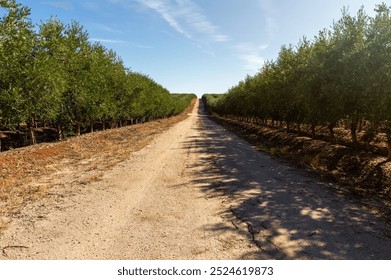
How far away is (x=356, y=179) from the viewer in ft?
47.3

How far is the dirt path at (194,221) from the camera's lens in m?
7.02

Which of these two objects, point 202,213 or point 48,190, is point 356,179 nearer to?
point 202,213

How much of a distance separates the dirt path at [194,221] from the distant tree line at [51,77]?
35.3 feet

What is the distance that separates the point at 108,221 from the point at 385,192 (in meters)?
11.5

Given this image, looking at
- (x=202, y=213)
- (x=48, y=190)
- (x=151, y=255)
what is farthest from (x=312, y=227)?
(x=48, y=190)

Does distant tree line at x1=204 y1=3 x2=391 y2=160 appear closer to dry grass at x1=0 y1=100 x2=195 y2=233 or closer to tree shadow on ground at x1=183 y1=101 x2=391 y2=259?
tree shadow on ground at x1=183 y1=101 x2=391 y2=259

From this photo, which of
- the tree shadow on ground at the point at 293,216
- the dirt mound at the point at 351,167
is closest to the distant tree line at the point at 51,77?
the tree shadow on ground at the point at 293,216

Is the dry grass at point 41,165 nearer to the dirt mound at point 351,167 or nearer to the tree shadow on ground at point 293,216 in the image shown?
the tree shadow on ground at point 293,216

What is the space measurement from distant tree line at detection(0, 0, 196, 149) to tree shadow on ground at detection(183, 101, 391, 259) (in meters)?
15.7

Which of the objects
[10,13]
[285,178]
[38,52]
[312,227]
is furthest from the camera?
[38,52]

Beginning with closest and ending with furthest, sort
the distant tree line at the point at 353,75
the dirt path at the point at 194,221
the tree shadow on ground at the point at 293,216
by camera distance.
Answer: the dirt path at the point at 194,221 < the tree shadow on ground at the point at 293,216 < the distant tree line at the point at 353,75

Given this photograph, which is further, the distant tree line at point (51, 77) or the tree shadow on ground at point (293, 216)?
the distant tree line at point (51, 77)

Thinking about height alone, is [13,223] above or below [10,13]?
below

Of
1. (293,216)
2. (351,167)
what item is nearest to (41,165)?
(293,216)
